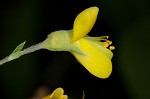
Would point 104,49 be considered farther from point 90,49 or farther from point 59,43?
point 59,43

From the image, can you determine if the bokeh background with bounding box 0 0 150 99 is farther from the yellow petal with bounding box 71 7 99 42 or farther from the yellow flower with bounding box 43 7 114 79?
the yellow petal with bounding box 71 7 99 42

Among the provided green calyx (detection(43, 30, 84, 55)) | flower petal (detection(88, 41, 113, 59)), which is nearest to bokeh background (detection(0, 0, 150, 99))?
flower petal (detection(88, 41, 113, 59))

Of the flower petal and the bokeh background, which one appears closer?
the flower petal

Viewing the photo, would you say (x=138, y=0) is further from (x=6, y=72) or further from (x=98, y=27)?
(x=6, y=72)

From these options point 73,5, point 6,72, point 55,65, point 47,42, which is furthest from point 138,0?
point 47,42

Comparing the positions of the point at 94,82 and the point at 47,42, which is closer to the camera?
the point at 47,42

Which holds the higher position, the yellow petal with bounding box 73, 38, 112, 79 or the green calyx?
the green calyx
